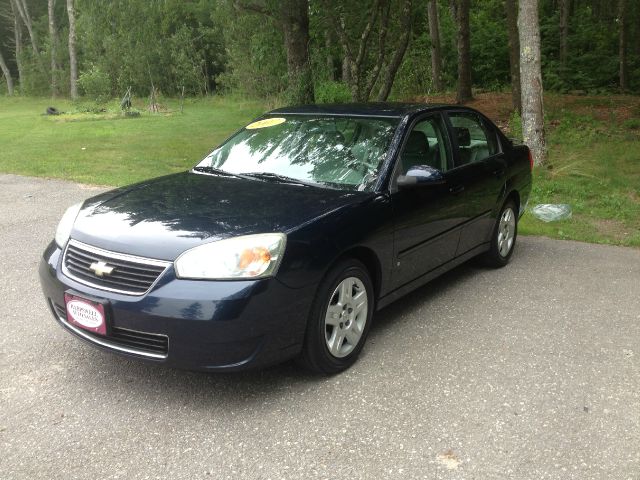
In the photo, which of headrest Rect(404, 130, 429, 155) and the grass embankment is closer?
headrest Rect(404, 130, 429, 155)

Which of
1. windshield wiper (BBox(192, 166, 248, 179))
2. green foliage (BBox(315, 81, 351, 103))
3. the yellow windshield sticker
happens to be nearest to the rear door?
the yellow windshield sticker

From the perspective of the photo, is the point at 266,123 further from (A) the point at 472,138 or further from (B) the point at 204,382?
(B) the point at 204,382

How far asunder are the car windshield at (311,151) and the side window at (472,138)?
879 mm

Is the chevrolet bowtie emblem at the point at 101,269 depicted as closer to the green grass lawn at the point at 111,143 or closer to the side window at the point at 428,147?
the side window at the point at 428,147

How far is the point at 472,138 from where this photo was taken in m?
5.50

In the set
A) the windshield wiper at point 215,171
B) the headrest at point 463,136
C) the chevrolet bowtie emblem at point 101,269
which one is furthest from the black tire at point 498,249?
the chevrolet bowtie emblem at point 101,269

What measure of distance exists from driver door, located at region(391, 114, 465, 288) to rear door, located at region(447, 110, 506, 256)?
0.12m

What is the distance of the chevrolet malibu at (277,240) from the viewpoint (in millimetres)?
3150

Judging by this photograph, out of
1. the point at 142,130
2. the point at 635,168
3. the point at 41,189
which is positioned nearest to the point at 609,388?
the point at 635,168

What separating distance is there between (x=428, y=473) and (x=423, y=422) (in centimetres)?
43

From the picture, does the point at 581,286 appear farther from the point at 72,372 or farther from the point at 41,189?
the point at 41,189

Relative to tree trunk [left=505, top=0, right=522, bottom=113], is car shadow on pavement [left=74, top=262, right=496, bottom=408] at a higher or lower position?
lower

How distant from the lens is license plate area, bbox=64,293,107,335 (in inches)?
128

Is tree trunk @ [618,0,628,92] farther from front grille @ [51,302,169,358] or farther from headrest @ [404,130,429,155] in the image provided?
front grille @ [51,302,169,358]
